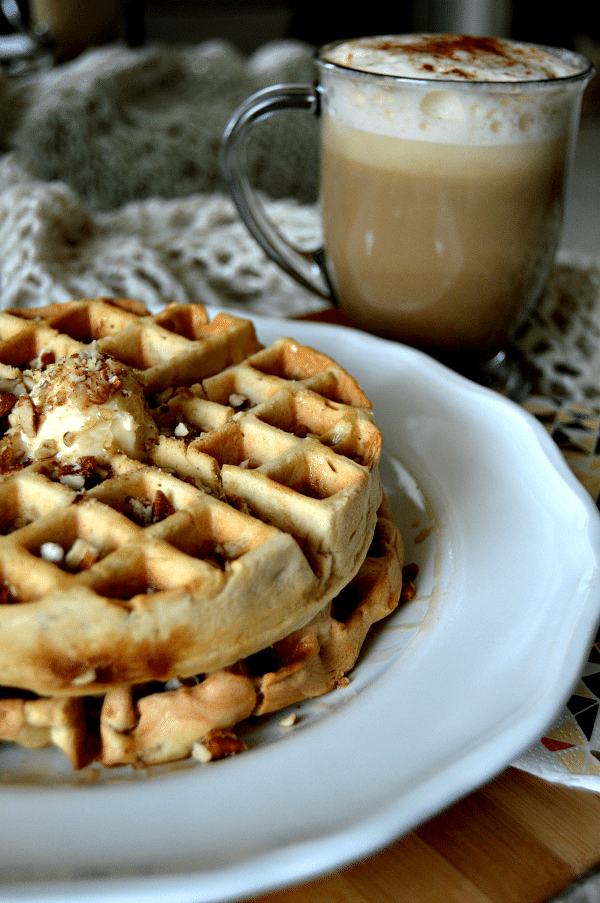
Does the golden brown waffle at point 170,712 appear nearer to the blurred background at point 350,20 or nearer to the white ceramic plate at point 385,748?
the white ceramic plate at point 385,748

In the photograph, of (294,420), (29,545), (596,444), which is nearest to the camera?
(29,545)

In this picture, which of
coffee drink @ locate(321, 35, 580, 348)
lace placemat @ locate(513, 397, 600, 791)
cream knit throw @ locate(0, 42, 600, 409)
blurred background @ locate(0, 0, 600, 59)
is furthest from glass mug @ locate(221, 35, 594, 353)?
blurred background @ locate(0, 0, 600, 59)

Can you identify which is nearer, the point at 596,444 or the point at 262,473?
the point at 262,473

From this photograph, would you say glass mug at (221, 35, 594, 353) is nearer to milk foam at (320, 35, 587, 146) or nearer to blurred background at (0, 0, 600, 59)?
milk foam at (320, 35, 587, 146)

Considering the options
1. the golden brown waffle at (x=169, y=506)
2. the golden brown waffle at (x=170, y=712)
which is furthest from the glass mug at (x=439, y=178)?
the golden brown waffle at (x=170, y=712)

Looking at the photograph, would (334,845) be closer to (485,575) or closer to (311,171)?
(485,575)

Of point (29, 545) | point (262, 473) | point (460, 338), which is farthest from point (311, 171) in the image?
point (29, 545)
